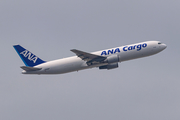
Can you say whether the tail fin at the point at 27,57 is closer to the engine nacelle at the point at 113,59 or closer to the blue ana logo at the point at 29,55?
the blue ana logo at the point at 29,55

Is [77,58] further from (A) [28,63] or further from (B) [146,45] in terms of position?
(B) [146,45]

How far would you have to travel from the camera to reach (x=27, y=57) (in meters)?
58.2

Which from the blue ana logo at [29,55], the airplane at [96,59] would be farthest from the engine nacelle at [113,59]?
the blue ana logo at [29,55]

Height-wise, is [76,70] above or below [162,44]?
below

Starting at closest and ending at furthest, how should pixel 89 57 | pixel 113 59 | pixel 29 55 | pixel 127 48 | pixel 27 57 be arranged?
1. pixel 113 59
2. pixel 89 57
3. pixel 127 48
4. pixel 27 57
5. pixel 29 55

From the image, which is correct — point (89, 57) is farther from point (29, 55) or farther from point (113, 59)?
point (29, 55)

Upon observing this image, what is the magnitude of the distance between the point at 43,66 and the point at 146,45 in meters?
24.9

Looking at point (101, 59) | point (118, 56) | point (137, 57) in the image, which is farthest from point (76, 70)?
point (137, 57)

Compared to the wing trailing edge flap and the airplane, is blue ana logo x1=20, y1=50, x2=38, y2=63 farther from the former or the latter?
the wing trailing edge flap

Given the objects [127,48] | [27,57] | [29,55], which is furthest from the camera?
[29,55]

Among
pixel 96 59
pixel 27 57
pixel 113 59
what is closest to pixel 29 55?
pixel 27 57

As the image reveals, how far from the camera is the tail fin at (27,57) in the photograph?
57500 mm

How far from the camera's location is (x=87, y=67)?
181ft

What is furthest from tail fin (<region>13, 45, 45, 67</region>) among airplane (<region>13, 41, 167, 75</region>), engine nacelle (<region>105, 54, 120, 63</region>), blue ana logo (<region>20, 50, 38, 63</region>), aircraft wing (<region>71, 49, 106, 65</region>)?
engine nacelle (<region>105, 54, 120, 63</region>)
